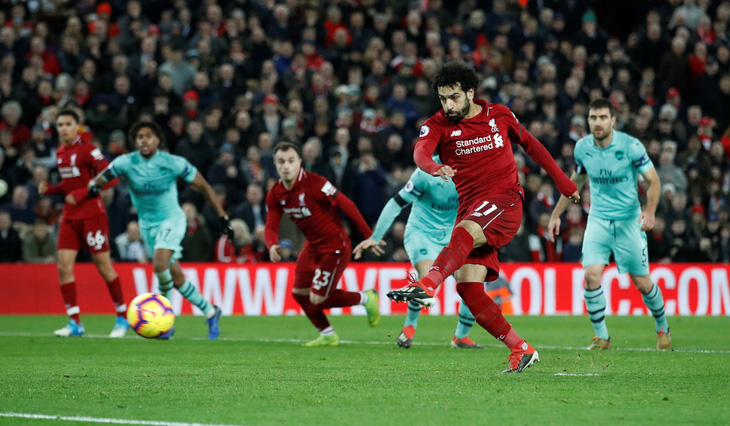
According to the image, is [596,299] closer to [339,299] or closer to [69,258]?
[339,299]

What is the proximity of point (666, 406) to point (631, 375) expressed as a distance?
172 cm

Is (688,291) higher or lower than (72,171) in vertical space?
lower

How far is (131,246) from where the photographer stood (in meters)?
17.3

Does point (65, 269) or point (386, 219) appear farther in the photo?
point (65, 269)

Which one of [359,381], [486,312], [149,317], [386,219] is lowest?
[359,381]

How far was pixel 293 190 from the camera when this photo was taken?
11.2 m

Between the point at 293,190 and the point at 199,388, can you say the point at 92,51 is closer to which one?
the point at 293,190

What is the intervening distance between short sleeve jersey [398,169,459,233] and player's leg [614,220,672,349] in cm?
187

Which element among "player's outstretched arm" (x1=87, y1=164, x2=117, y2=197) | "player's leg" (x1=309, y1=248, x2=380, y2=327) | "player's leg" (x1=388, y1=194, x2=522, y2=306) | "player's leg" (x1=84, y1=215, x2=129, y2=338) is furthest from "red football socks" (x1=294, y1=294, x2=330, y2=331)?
"player's leg" (x1=388, y1=194, x2=522, y2=306)

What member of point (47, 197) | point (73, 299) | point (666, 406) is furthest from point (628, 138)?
point (47, 197)

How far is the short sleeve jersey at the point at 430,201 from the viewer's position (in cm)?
1093

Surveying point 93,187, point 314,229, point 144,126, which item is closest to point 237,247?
point 144,126

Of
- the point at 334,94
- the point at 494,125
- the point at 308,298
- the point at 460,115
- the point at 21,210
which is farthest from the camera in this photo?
the point at 334,94

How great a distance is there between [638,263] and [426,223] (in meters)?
2.38
